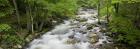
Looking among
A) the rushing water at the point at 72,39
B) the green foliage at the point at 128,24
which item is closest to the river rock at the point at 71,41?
the rushing water at the point at 72,39

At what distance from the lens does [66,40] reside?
16.6 metres

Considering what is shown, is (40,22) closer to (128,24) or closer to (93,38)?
(93,38)

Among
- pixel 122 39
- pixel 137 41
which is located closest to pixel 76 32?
pixel 122 39

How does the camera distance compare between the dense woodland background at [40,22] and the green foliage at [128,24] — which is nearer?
the green foliage at [128,24]

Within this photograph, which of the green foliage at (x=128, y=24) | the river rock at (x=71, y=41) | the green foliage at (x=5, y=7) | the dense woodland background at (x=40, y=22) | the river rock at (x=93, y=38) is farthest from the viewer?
the river rock at (x=93, y=38)

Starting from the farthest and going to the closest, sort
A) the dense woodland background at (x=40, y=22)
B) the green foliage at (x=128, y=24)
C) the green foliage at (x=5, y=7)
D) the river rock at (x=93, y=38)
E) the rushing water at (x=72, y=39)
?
the river rock at (x=93, y=38)
the rushing water at (x=72, y=39)
the green foliage at (x=5, y=7)
the dense woodland background at (x=40, y=22)
the green foliage at (x=128, y=24)

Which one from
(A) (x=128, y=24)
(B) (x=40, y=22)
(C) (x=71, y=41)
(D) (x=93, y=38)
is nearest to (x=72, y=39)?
(C) (x=71, y=41)

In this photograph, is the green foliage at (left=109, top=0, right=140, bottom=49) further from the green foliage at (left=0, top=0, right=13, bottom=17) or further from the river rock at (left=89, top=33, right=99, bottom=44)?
the green foliage at (left=0, top=0, right=13, bottom=17)

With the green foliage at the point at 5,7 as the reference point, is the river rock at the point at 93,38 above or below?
below

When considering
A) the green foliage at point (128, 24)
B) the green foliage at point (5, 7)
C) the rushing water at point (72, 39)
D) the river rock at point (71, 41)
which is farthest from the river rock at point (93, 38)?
the green foliage at point (5, 7)

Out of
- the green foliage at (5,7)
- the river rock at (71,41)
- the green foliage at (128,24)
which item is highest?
the green foliage at (5,7)

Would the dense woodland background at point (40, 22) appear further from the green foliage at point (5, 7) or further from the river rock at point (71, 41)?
the river rock at point (71, 41)

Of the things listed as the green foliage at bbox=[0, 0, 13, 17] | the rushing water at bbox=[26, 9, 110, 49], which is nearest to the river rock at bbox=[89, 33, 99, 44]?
the rushing water at bbox=[26, 9, 110, 49]

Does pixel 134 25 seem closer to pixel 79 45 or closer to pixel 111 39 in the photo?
pixel 111 39
